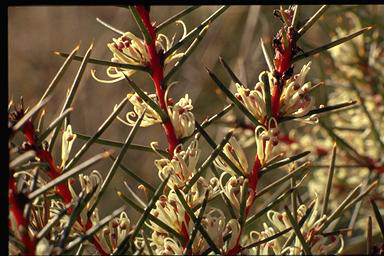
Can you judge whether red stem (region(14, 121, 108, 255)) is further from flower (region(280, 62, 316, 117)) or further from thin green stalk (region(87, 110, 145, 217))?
flower (region(280, 62, 316, 117))

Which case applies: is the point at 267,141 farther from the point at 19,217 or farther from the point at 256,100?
the point at 19,217

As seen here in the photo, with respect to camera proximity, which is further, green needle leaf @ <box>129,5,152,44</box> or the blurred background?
the blurred background

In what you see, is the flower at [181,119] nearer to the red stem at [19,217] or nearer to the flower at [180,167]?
the flower at [180,167]

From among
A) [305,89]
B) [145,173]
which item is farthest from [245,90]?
[145,173]

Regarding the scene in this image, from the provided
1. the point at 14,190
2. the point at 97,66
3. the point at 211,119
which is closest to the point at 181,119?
the point at 211,119

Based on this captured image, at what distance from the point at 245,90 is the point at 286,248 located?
0.09 metres

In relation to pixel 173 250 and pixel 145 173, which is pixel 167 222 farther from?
pixel 145 173

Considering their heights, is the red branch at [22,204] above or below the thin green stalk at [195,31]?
below

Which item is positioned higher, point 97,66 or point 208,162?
point 97,66

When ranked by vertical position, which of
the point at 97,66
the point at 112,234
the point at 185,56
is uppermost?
the point at 97,66

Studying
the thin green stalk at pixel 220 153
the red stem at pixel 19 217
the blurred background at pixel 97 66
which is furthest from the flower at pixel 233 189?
the blurred background at pixel 97 66

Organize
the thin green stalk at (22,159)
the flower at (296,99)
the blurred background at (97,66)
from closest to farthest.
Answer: the thin green stalk at (22,159) < the flower at (296,99) < the blurred background at (97,66)

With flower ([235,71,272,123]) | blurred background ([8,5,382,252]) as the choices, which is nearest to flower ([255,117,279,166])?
flower ([235,71,272,123])

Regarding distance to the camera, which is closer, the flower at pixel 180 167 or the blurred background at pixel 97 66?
the flower at pixel 180 167
